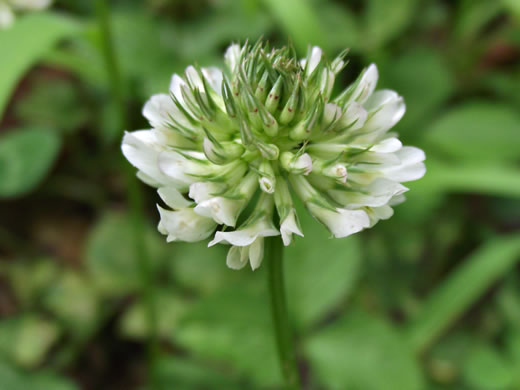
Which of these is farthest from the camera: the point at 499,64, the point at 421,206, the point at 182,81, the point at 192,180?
the point at 499,64

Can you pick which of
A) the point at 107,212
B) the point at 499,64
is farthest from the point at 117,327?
the point at 499,64

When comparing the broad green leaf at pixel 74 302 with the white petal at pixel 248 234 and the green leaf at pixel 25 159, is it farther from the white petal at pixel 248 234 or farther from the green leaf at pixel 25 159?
the white petal at pixel 248 234

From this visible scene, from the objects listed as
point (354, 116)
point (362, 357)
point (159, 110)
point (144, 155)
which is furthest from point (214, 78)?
point (362, 357)

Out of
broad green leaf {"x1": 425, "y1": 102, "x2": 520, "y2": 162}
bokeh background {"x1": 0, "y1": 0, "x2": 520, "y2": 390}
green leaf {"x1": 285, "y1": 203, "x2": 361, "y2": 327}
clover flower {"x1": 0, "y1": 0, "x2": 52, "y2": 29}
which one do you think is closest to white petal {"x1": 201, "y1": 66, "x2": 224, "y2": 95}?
bokeh background {"x1": 0, "y1": 0, "x2": 520, "y2": 390}

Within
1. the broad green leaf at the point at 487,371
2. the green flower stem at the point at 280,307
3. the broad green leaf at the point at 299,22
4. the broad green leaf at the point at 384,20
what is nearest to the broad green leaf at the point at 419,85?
the broad green leaf at the point at 384,20

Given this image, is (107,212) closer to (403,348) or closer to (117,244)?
(117,244)

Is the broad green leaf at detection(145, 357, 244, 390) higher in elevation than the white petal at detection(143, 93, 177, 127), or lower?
lower

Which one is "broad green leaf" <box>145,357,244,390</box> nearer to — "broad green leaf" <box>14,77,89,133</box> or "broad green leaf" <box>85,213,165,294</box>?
"broad green leaf" <box>85,213,165,294</box>
